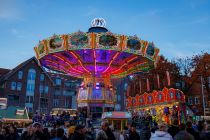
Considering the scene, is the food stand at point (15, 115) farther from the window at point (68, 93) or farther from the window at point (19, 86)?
the window at point (68, 93)

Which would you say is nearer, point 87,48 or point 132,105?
point 87,48

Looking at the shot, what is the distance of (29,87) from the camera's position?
55312 mm

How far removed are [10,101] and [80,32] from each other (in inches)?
1434

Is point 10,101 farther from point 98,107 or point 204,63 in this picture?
point 204,63

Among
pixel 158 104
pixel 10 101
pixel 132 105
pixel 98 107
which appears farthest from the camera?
pixel 10 101

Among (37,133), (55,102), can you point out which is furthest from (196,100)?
(37,133)

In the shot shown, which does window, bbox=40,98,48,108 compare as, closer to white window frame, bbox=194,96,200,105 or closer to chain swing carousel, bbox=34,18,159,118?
chain swing carousel, bbox=34,18,159,118

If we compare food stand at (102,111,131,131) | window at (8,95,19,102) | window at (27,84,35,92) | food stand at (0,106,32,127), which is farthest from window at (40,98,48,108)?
food stand at (102,111,131,131)

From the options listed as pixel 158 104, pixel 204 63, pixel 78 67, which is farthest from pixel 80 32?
pixel 204 63

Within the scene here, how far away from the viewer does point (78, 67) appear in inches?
1090

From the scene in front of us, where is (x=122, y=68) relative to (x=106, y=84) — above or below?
above

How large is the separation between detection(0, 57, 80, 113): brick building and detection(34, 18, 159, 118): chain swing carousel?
23376 millimetres

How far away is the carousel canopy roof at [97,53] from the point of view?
21.5 m

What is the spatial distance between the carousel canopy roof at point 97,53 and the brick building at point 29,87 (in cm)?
2320
